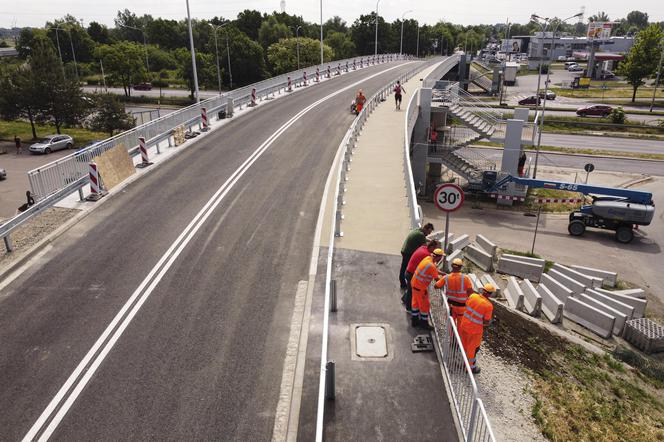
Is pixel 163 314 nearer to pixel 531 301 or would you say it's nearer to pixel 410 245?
pixel 410 245

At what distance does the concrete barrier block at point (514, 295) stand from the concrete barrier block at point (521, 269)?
6.69 feet

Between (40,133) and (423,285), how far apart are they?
163ft

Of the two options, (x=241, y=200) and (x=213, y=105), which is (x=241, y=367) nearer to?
(x=241, y=200)

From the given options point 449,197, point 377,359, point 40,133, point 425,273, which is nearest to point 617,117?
point 449,197

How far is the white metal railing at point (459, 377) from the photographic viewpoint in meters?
5.68

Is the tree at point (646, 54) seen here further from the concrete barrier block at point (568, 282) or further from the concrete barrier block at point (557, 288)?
the concrete barrier block at point (557, 288)

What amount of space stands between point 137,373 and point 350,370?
137 inches

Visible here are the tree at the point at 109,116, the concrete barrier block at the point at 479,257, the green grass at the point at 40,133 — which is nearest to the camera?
the concrete barrier block at the point at 479,257

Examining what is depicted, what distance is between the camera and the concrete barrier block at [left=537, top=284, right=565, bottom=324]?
14031mm

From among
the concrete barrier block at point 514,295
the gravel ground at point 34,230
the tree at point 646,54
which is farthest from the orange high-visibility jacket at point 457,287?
the tree at point 646,54

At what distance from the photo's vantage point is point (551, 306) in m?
14.6

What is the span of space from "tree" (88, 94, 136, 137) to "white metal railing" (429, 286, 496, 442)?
132ft

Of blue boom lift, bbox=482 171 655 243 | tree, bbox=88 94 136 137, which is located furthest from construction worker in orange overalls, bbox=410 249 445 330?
tree, bbox=88 94 136 137

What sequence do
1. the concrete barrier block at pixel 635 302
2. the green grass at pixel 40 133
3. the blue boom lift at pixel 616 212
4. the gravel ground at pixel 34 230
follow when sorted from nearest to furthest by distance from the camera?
1. the gravel ground at pixel 34 230
2. the concrete barrier block at pixel 635 302
3. the blue boom lift at pixel 616 212
4. the green grass at pixel 40 133
